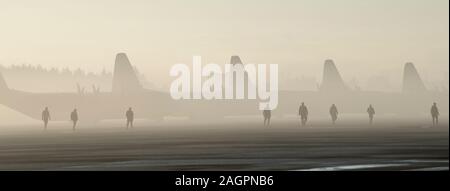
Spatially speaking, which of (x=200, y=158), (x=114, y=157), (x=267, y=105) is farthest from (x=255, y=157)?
(x=267, y=105)

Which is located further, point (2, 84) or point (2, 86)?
point (2, 84)

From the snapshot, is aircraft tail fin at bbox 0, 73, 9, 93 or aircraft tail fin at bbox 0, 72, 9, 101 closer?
aircraft tail fin at bbox 0, 73, 9, 93

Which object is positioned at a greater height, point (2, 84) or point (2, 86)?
→ point (2, 84)

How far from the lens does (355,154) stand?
25344mm

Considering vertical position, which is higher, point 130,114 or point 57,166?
point 130,114

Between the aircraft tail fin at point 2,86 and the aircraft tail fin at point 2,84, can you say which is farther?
the aircraft tail fin at point 2,86

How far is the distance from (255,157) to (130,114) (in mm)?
42745

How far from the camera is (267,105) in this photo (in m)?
67.1
